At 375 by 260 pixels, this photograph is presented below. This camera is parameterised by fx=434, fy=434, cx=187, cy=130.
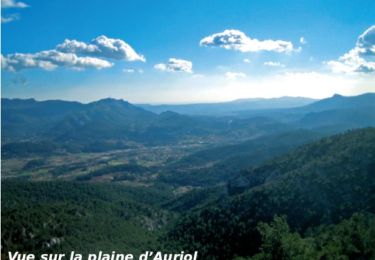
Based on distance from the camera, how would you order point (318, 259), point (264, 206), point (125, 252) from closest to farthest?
1. point (318, 259)
2. point (125, 252)
3. point (264, 206)

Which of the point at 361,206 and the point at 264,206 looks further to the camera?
the point at 264,206

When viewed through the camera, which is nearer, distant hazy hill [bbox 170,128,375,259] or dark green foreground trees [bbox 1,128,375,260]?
dark green foreground trees [bbox 1,128,375,260]

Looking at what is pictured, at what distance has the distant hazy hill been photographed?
5305 inches

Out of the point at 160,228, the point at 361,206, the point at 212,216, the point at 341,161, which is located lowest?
the point at 160,228

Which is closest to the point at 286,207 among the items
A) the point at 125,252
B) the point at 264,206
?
the point at 264,206

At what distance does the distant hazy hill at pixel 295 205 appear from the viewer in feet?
442

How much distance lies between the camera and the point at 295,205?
142750 mm

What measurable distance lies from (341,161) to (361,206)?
89.3ft

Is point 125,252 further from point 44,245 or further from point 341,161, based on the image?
point 341,161

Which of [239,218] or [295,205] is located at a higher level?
[295,205]

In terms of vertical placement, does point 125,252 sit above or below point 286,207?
below

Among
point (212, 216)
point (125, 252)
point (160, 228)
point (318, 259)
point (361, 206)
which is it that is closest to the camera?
point (318, 259)

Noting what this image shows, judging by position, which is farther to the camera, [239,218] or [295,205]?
[239,218]

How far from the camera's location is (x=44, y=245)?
134 meters
